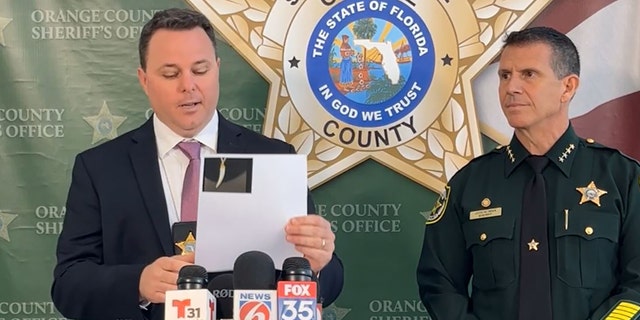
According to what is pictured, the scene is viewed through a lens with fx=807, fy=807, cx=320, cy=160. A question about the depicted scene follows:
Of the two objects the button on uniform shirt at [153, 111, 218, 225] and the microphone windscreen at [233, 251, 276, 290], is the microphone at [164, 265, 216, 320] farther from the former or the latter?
the button on uniform shirt at [153, 111, 218, 225]

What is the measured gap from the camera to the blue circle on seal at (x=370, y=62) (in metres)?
2.67

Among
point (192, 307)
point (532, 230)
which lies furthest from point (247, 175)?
point (532, 230)

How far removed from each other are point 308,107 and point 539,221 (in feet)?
2.93

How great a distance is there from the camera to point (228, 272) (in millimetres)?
1595

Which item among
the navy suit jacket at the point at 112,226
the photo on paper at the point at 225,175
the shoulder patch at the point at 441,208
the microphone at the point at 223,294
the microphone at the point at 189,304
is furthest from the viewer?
the shoulder patch at the point at 441,208

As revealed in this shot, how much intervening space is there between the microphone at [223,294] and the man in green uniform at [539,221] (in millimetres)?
858

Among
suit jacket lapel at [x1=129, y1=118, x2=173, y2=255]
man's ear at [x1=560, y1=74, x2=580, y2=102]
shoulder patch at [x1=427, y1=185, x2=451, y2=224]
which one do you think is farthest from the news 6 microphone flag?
suit jacket lapel at [x1=129, y1=118, x2=173, y2=255]

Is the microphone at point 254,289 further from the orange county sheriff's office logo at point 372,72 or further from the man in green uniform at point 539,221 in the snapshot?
the orange county sheriff's office logo at point 372,72

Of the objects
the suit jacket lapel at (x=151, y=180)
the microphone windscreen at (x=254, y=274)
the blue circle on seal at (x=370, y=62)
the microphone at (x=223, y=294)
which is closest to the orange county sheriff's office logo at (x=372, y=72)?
the blue circle on seal at (x=370, y=62)

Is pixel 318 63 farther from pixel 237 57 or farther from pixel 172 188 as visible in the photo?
pixel 172 188

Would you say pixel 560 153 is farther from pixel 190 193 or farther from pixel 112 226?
pixel 112 226

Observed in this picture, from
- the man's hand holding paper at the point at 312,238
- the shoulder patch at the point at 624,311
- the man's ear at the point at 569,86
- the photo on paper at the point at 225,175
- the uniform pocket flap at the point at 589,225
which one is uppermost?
the man's ear at the point at 569,86

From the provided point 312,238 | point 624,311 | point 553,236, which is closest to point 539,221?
point 553,236

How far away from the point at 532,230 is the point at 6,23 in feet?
6.06
